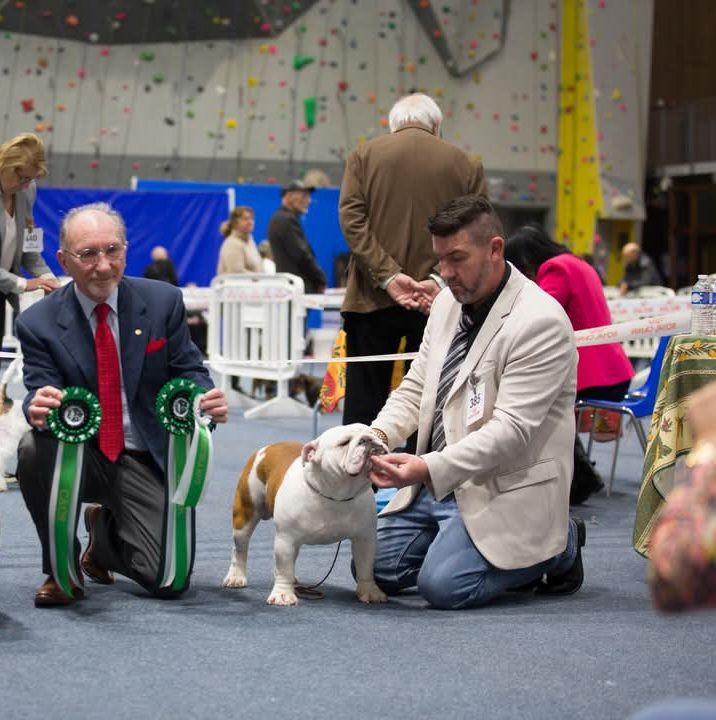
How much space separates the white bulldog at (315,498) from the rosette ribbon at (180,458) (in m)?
0.17

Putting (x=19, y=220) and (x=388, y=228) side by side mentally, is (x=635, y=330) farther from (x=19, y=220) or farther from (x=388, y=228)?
(x=19, y=220)

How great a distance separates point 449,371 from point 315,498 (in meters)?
0.57

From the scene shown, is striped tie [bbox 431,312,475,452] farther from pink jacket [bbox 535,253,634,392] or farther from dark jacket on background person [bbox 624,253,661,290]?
dark jacket on background person [bbox 624,253,661,290]

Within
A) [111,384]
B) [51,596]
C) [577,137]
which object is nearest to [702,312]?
[111,384]

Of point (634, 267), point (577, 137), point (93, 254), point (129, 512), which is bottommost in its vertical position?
point (129, 512)

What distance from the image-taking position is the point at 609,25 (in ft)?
61.1

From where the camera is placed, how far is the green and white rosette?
331 centimetres

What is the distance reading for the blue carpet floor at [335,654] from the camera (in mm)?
2529

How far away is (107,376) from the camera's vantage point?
344 centimetres

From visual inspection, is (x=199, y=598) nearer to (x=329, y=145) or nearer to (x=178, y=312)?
(x=178, y=312)

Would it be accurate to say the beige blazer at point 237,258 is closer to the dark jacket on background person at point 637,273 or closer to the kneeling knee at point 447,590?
the dark jacket on background person at point 637,273

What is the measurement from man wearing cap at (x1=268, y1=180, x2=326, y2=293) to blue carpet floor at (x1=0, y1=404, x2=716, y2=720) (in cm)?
542

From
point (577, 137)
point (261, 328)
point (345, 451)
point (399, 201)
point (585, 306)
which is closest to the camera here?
point (345, 451)

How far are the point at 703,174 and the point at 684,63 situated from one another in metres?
2.56
